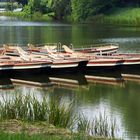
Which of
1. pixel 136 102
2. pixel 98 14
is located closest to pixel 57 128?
pixel 136 102

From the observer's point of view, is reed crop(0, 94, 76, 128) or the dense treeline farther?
the dense treeline

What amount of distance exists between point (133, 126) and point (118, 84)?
42.0 ft

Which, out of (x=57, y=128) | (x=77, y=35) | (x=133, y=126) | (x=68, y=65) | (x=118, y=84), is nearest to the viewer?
(x=57, y=128)

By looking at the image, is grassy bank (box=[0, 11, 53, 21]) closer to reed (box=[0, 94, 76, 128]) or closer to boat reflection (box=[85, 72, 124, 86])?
boat reflection (box=[85, 72, 124, 86])

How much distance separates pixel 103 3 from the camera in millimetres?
105562

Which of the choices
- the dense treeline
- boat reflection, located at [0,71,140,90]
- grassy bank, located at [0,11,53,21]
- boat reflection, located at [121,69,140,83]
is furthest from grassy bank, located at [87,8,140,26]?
boat reflection, located at [0,71,140,90]

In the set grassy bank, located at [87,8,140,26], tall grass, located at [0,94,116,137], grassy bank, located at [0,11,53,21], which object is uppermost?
tall grass, located at [0,94,116,137]

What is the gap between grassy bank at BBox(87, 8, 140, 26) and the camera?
306 ft

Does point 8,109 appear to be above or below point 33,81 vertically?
above

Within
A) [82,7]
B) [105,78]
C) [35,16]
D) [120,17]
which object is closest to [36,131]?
[105,78]

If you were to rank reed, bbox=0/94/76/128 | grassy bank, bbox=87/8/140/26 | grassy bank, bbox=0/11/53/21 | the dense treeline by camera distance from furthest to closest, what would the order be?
grassy bank, bbox=0/11/53/21, the dense treeline, grassy bank, bbox=87/8/140/26, reed, bbox=0/94/76/128

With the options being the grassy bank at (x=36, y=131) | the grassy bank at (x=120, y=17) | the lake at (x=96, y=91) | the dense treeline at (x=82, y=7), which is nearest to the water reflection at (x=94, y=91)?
the lake at (x=96, y=91)

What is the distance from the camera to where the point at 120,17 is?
96.9 metres

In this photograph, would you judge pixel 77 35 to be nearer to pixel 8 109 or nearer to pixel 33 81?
pixel 33 81
